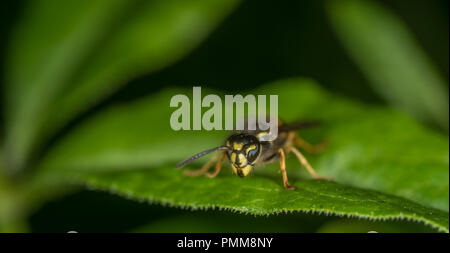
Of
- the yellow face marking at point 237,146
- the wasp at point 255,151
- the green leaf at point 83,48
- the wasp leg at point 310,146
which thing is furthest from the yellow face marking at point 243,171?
the green leaf at point 83,48

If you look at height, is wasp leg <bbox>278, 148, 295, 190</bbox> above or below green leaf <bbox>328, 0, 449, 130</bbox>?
below

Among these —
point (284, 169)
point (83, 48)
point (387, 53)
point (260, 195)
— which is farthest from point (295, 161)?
point (387, 53)

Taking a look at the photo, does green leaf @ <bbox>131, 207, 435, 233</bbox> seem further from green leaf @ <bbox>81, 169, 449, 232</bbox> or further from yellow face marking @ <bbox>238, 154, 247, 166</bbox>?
yellow face marking @ <bbox>238, 154, 247, 166</bbox>

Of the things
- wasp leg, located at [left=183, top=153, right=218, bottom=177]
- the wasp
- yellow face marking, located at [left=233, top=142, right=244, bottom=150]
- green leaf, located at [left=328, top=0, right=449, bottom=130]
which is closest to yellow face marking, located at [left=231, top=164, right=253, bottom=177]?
the wasp

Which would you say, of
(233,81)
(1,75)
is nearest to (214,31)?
(233,81)

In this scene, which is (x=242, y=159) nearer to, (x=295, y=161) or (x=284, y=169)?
(x=284, y=169)

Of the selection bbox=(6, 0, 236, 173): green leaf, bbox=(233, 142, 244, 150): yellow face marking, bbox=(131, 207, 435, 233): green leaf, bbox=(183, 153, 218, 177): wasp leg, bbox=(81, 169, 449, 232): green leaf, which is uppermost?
bbox=(6, 0, 236, 173): green leaf
